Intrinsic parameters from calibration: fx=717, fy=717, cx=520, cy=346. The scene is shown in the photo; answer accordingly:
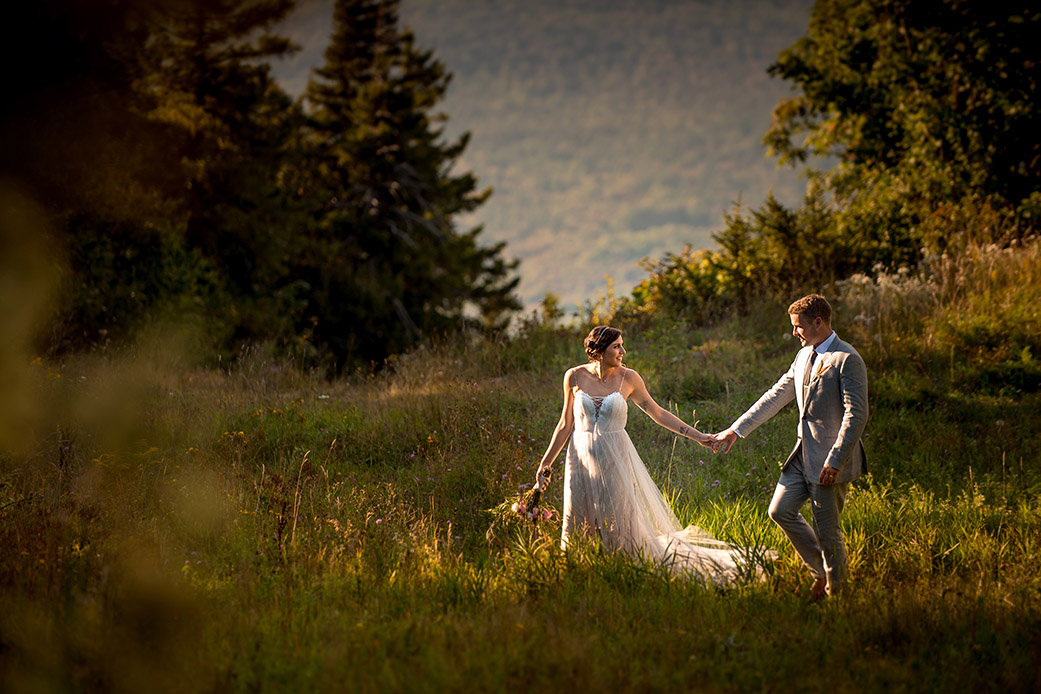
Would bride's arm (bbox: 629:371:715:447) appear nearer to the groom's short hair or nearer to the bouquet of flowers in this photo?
the bouquet of flowers

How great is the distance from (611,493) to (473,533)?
1.46 metres

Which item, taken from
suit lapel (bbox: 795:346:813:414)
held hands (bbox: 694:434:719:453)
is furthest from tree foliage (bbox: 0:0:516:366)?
suit lapel (bbox: 795:346:813:414)

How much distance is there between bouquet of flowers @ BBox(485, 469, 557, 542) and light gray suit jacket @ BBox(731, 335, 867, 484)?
1.92 meters

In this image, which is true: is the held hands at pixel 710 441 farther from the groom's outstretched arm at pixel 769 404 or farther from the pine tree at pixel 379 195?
the pine tree at pixel 379 195

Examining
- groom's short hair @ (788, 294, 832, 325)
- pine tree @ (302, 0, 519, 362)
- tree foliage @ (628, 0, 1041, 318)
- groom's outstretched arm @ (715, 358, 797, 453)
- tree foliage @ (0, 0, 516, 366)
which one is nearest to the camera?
groom's short hair @ (788, 294, 832, 325)

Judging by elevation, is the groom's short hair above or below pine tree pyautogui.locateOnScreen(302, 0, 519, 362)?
below

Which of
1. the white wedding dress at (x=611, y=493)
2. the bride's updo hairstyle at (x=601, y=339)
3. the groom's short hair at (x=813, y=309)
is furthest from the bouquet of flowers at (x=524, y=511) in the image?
the groom's short hair at (x=813, y=309)

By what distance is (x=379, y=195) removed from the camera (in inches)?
1092

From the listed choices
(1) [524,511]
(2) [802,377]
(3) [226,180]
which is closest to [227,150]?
(3) [226,180]

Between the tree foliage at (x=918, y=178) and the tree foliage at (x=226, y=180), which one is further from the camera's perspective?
the tree foliage at (x=226, y=180)

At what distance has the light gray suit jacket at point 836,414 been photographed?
14.0 feet

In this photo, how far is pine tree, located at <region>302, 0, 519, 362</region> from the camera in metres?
24.5

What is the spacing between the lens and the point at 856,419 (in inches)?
168

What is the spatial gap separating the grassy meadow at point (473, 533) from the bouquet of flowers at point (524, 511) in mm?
146
